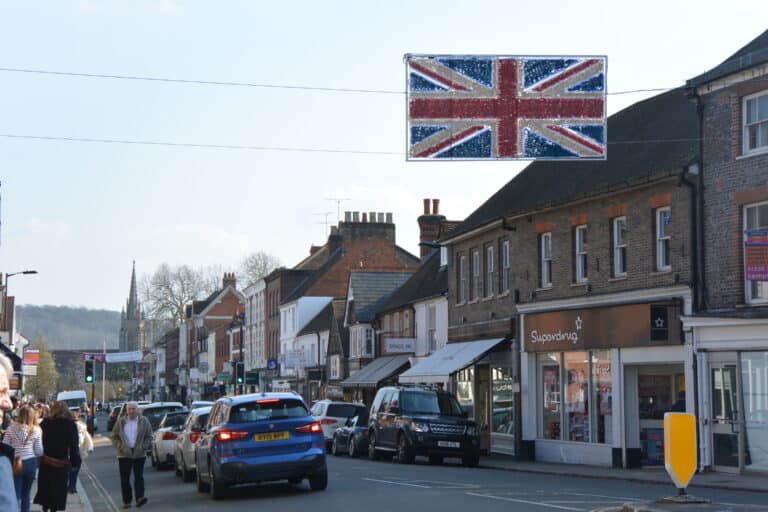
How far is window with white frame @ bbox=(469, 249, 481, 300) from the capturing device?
130ft

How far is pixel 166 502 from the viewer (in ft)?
65.8

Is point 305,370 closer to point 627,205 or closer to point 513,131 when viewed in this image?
point 627,205

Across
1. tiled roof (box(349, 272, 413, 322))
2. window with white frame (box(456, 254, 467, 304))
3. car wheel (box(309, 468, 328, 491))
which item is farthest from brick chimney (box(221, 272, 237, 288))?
car wheel (box(309, 468, 328, 491))

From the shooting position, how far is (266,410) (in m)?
19.5

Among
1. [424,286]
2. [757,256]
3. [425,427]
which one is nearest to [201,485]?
[425,427]

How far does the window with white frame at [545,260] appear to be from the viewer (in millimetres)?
33562

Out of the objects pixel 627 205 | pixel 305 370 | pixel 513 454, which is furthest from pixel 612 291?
pixel 305 370

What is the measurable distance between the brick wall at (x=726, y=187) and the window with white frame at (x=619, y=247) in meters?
3.60

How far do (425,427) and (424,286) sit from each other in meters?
19.4

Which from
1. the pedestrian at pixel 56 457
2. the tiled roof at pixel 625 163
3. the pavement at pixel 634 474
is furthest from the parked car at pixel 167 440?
the pedestrian at pixel 56 457

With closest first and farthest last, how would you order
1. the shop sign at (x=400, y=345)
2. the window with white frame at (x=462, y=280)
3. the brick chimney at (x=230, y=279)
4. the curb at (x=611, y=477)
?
the curb at (x=611, y=477)
the window with white frame at (x=462, y=280)
the shop sign at (x=400, y=345)
the brick chimney at (x=230, y=279)

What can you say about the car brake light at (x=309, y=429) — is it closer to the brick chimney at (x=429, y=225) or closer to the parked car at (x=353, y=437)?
the parked car at (x=353, y=437)

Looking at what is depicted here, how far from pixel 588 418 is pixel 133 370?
165213 mm

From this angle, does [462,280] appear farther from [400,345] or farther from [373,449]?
[373,449]
